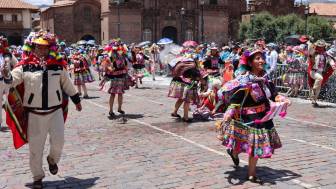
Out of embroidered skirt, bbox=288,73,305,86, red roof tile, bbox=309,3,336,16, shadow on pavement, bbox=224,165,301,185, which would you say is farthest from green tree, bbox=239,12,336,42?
shadow on pavement, bbox=224,165,301,185

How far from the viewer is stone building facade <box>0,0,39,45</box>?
68438mm

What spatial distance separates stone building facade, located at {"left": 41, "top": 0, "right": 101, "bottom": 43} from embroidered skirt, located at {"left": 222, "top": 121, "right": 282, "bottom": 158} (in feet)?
204

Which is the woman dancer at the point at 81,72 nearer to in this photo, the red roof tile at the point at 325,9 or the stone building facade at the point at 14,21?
the stone building facade at the point at 14,21

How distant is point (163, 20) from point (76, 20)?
506 inches

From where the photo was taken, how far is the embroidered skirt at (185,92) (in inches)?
429

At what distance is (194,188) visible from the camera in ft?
19.8

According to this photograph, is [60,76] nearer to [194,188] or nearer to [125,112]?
[194,188]

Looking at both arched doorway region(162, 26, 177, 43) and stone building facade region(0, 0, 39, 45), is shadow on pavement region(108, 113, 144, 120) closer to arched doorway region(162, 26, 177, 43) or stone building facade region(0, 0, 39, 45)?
arched doorway region(162, 26, 177, 43)

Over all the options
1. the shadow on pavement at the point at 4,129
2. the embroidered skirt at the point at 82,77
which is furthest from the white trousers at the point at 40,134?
the embroidered skirt at the point at 82,77

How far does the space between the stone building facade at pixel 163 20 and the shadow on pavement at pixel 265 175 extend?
51262 millimetres

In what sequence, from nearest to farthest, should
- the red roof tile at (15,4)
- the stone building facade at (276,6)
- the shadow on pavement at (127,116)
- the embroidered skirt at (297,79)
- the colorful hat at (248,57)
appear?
the colorful hat at (248,57)
the shadow on pavement at (127,116)
the embroidered skirt at (297,79)
the red roof tile at (15,4)
the stone building facade at (276,6)

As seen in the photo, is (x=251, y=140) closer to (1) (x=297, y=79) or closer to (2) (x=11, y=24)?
(1) (x=297, y=79)

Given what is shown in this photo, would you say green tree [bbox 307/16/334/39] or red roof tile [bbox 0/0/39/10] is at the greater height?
red roof tile [bbox 0/0/39/10]

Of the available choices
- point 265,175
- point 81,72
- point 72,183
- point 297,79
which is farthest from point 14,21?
point 265,175
